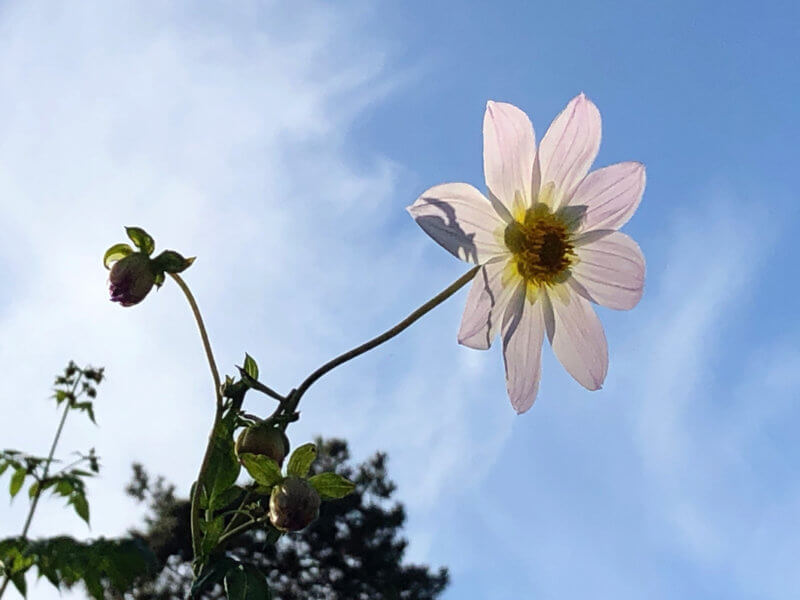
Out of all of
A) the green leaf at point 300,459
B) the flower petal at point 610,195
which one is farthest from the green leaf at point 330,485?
the flower petal at point 610,195

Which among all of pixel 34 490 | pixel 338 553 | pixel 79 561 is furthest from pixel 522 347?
pixel 338 553

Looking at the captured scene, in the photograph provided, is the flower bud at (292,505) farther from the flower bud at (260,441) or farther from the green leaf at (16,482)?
the green leaf at (16,482)

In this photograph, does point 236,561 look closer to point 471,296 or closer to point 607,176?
point 471,296

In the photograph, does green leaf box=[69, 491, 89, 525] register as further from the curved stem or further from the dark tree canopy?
the dark tree canopy

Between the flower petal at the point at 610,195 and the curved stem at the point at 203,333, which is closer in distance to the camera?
the curved stem at the point at 203,333

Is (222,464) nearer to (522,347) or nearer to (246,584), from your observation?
(246,584)

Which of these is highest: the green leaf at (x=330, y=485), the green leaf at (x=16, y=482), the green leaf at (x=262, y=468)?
the green leaf at (x=16, y=482)
